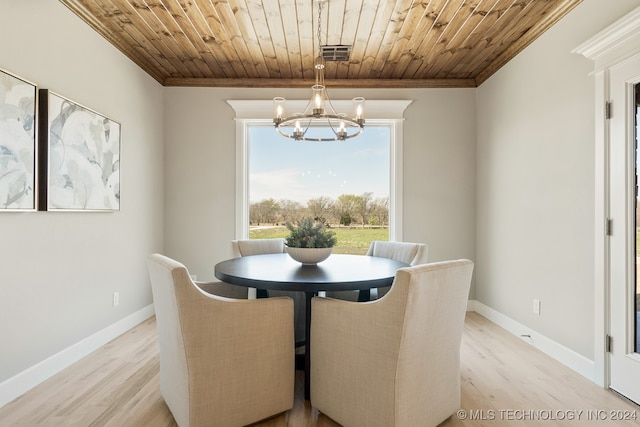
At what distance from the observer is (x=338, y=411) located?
1.72 meters

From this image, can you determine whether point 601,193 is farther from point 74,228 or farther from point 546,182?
point 74,228

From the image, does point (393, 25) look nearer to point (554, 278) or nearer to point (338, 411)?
point (554, 278)

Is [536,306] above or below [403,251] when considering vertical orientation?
below

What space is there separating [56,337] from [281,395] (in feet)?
5.38

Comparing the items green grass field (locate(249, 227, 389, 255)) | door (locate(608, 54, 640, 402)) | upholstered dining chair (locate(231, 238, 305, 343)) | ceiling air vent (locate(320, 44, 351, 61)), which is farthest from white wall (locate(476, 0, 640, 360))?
upholstered dining chair (locate(231, 238, 305, 343))

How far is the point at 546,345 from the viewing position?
2.75 metres

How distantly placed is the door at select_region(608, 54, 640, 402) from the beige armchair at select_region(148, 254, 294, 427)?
1.91 meters

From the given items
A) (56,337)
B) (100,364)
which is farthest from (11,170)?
(100,364)

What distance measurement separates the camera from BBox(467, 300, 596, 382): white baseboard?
237cm

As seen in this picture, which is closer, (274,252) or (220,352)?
(220,352)

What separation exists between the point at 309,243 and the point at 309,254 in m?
0.07

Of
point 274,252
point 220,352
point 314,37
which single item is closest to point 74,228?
point 274,252

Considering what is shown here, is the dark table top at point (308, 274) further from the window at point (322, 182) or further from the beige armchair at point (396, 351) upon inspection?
the window at point (322, 182)

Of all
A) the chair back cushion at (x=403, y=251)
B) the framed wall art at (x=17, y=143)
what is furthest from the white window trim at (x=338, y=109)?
the framed wall art at (x=17, y=143)
